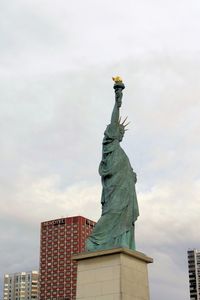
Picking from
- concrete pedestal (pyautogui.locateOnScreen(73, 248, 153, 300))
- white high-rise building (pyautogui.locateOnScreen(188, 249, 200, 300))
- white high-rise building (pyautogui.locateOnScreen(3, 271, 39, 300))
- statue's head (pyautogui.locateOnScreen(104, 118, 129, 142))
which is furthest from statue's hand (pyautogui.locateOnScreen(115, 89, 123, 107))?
white high-rise building (pyautogui.locateOnScreen(3, 271, 39, 300))

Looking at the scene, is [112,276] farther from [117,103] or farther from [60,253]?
[60,253]

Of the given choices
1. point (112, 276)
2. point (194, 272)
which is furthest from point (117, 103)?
point (194, 272)

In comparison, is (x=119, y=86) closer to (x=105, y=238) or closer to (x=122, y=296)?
(x=105, y=238)

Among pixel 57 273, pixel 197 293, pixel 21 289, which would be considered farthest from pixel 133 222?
pixel 21 289

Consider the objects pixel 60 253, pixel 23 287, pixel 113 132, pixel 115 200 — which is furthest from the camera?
pixel 23 287

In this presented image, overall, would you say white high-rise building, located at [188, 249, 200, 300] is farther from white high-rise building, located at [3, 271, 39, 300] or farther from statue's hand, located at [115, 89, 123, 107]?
statue's hand, located at [115, 89, 123, 107]

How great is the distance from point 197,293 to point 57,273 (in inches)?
1131

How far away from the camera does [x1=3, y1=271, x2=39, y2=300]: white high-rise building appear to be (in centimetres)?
13052

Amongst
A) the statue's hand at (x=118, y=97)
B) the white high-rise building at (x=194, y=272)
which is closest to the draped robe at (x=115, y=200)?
the statue's hand at (x=118, y=97)

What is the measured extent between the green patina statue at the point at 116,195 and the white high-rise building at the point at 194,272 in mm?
79450

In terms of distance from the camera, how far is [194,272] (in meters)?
107

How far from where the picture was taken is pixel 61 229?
113 metres

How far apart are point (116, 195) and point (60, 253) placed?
88.7 metres

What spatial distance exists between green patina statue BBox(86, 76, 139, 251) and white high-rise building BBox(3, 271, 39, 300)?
364 ft
